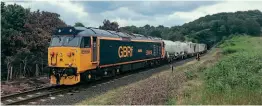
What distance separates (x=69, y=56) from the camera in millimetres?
17266

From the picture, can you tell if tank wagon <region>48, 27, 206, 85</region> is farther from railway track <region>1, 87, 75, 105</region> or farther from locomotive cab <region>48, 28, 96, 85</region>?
railway track <region>1, 87, 75, 105</region>

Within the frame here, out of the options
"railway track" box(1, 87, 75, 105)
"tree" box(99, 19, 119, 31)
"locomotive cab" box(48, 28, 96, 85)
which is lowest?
"railway track" box(1, 87, 75, 105)

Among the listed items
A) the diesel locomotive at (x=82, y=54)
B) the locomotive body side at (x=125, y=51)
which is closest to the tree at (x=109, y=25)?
the locomotive body side at (x=125, y=51)

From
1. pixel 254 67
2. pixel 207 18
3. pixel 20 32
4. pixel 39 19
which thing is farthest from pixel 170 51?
pixel 207 18

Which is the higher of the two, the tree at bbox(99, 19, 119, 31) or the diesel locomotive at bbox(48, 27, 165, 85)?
the tree at bbox(99, 19, 119, 31)

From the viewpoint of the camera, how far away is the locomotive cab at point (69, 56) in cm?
1719

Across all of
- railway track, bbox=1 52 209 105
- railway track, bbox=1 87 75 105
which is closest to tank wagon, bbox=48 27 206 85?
railway track, bbox=1 52 209 105

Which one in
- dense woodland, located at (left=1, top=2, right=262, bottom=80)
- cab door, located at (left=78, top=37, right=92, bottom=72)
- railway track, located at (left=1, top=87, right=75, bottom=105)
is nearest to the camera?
railway track, located at (left=1, top=87, right=75, bottom=105)

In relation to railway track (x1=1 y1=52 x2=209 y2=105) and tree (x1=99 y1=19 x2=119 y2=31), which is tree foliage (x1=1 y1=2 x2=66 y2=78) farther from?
tree (x1=99 y1=19 x2=119 y2=31)

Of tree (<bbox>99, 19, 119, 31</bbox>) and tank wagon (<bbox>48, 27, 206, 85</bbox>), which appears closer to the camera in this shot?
tank wagon (<bbox>48, 27, 206, 85</bbox>)

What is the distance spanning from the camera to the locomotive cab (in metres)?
17.2

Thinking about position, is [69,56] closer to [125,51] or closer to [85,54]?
[85,54]

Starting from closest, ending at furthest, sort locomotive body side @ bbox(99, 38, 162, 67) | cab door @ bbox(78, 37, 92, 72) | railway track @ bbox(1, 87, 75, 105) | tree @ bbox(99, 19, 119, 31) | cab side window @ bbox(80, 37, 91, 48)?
railway track @ bbox(1, 87, 75, 105)
cab door @ bbox(78, 37, 92, 72)
cab side window @ bbox(80, 37, 91, 48)
locomotive body side @ bbox(99, 38, 162, 67)
tree @ bbox(99, 19, 119, 31)

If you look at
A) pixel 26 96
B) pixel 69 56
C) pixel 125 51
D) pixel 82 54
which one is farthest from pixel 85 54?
pixel 125 51
